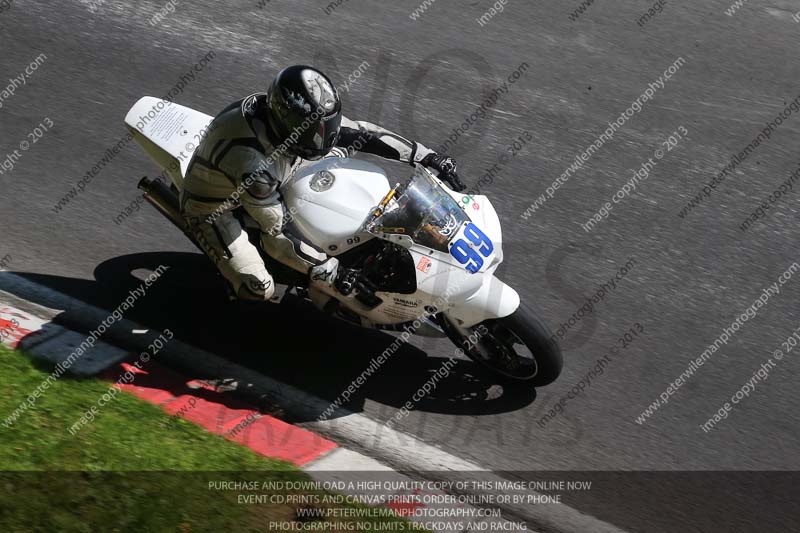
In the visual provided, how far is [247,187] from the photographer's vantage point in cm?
585

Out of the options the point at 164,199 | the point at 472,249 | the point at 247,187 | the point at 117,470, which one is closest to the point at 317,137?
the point at 247,187

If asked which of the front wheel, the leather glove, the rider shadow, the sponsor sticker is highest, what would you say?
the leather glove

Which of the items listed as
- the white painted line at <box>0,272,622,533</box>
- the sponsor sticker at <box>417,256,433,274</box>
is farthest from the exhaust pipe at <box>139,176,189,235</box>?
the sponsor sticker at <box>417,256,433,274</box>

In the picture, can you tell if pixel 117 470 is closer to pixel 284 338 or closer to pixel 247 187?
pixel 247 187

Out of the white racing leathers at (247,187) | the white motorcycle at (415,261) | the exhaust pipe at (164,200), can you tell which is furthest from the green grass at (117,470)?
the exhaust pipe at (164,200)

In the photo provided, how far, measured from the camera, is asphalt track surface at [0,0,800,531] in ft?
20.6

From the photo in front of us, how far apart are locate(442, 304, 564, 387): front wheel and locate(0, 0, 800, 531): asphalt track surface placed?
189 mm

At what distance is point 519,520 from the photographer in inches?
220

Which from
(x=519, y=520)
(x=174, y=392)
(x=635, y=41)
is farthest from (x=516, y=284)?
(x=635, y=41)

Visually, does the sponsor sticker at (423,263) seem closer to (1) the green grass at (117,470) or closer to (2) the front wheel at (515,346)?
(2) the front wheel at (515,346)

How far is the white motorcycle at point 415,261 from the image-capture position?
5.94 meters

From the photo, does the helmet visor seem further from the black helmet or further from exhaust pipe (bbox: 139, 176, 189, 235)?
exhaust pipe (bbox: 139, 176, 189, 235)

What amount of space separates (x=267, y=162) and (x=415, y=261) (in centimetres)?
113

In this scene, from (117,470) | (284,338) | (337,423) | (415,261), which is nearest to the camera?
(117,470)
